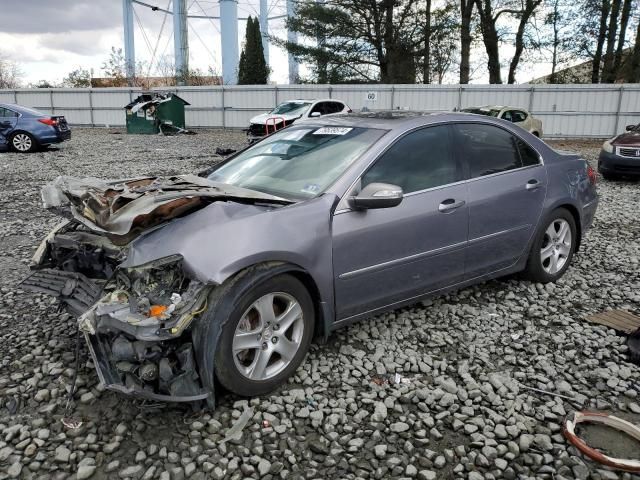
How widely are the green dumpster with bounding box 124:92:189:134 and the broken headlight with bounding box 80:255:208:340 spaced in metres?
→ 21.2

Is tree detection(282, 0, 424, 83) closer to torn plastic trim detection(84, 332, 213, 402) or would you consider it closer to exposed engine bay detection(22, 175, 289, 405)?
exposed engine bay detection(22, 175, 289, 405)

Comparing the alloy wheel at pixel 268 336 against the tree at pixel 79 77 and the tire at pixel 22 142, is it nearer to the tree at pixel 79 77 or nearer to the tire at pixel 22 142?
the tire at pixel 22 142

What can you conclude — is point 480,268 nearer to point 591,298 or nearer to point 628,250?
point 591,298

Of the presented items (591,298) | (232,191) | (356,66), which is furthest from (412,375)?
(356,66)

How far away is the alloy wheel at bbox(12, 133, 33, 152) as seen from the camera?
1488 cm

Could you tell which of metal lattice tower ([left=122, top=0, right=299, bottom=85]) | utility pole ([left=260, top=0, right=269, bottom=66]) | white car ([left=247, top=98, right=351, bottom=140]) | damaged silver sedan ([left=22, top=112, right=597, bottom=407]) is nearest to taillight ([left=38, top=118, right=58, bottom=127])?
white car ([left=247, top=98, right=351, bottom=140])

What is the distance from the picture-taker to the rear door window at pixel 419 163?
357cm

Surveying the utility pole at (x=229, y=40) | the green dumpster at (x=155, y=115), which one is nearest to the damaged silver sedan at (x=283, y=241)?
the green dumpster at (x=155, y=115)

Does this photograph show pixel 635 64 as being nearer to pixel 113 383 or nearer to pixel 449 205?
pixel 449 205

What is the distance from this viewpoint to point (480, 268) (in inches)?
163

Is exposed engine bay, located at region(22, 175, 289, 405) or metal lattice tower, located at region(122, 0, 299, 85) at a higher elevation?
metal lattice tower, located at region(122, 0, 299, 85)

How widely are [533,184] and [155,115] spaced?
20743mm

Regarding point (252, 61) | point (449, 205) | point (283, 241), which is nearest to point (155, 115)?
point (252, 61)

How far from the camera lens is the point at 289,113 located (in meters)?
17.6
